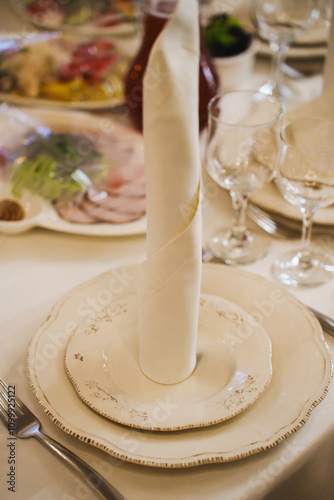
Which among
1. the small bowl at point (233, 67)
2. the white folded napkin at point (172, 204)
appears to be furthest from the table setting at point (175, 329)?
the small bowl at point (233, 67)

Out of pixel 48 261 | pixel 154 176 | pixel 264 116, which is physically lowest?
pixel 48 261

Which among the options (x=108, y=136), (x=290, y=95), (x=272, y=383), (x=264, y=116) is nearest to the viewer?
(x=272, y=383)

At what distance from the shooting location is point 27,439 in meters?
0.65

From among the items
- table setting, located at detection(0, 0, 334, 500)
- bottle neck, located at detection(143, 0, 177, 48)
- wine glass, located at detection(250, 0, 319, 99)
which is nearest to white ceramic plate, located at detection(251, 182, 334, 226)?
table setting, located at detection(0, 0, 334, 500)

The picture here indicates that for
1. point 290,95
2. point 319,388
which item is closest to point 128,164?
point 290,95

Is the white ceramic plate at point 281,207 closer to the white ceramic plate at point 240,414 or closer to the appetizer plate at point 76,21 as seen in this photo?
the white ceramic plate at point 240,414

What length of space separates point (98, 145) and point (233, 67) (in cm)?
43

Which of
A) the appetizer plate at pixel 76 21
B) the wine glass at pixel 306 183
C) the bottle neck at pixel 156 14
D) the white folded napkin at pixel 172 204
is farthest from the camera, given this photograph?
the appetizer plate at pixel 76 21

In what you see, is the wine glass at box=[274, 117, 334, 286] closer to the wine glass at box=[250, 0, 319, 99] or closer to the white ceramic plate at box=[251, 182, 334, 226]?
the white ceramic plate at box=[251, 182, 334, 226]

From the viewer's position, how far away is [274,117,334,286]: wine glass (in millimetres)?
856

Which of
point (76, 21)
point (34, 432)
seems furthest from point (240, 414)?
point (76, 21)

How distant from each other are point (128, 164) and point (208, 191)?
Result: 0.55ft

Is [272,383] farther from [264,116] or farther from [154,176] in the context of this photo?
[264,116]

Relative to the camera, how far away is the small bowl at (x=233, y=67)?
4.50 feet
